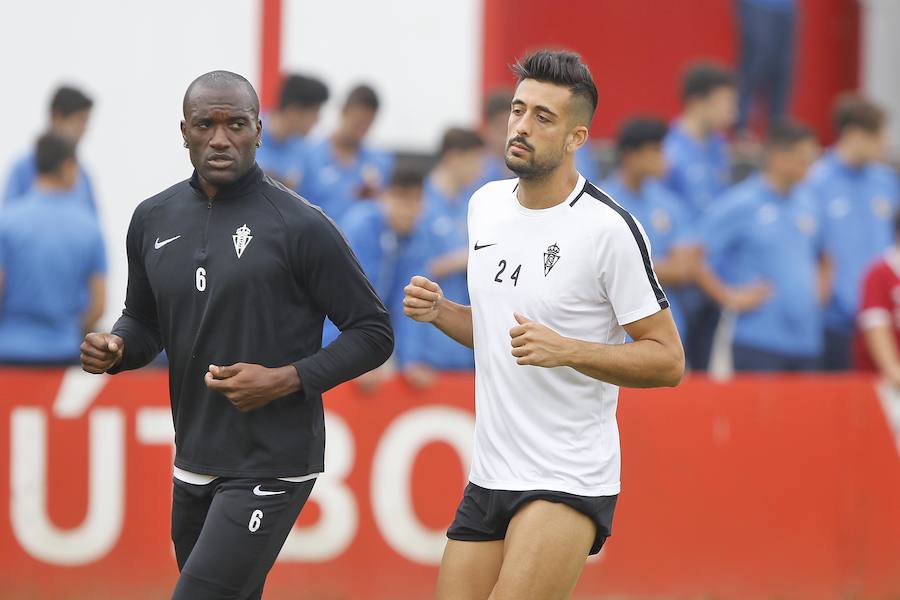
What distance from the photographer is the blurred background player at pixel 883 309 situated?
9.65 meters

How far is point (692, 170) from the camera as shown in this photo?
431 inches

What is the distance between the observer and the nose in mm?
5141

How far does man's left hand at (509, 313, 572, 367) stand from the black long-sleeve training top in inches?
21.0

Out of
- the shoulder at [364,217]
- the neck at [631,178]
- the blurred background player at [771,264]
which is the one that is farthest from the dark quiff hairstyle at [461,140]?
the blurred background player at [771,264]

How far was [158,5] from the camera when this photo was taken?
10.7 metres

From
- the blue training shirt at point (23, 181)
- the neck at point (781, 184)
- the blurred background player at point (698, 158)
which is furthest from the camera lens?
the blurred background player at point (698, 158)

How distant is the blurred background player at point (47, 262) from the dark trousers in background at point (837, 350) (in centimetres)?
514

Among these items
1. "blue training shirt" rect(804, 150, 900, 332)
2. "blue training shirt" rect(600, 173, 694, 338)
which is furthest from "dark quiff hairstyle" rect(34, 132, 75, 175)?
"blue training shirt" rect(804, 150, 900, 332)

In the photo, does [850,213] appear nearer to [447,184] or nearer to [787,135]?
[787,135]

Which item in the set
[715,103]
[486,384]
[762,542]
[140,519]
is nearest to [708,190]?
[715,103]

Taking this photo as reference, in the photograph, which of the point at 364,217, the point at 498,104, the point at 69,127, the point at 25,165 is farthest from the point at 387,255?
the point at 25,165

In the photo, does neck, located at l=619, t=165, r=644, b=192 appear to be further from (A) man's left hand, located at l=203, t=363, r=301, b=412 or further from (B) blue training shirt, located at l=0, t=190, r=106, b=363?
(A) man's left hand, located at l=203, t=363, r=301, b=412

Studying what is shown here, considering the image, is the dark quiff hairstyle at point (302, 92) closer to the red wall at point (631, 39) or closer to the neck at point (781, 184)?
the neck at point (781, 184)

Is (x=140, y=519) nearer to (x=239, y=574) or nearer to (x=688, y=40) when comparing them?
(x=239, y=574)
